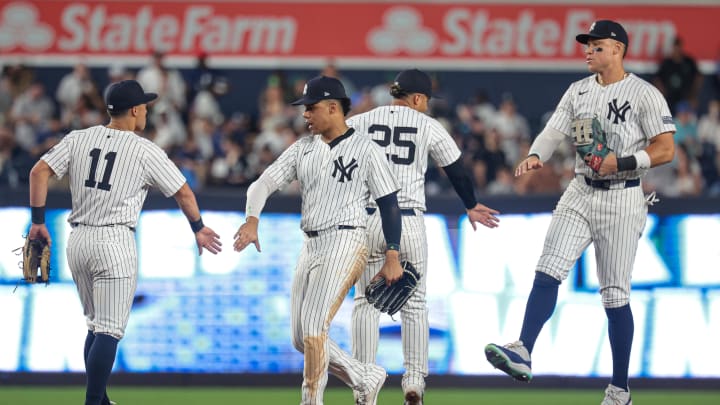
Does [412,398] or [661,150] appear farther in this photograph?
[412,398]

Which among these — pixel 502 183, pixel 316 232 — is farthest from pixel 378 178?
pixel 502 183

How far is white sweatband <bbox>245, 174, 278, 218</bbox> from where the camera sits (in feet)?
24.2

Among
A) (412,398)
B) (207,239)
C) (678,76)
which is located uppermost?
(678,76)

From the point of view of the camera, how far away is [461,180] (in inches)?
327

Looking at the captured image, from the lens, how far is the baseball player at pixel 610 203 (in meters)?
7.83

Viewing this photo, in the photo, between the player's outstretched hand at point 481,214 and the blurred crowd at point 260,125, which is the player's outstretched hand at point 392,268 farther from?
the blurred crowd at point 260,125

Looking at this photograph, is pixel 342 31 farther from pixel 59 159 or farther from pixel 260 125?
pixel 59 159

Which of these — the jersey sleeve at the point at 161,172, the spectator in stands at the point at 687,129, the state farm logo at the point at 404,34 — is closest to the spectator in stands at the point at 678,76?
the spectator in stands at the point at 687,129

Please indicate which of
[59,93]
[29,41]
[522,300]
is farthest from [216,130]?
[522,300]

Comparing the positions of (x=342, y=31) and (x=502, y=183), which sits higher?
(x=342, y=31)

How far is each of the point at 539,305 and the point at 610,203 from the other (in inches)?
32.4

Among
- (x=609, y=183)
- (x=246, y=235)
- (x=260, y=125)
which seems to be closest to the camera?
(x=246, y=235)

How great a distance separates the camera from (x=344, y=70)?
1842cm

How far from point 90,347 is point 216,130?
827cm
